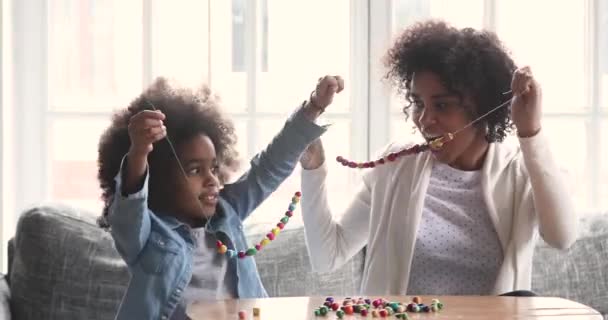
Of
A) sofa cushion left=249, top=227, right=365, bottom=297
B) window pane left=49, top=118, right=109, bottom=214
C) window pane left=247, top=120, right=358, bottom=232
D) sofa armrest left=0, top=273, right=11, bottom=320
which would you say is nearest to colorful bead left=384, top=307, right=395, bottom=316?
sofa cushion left=249, top=227, right=365, bottom=297

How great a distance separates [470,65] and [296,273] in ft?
2.27

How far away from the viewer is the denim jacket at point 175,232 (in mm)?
1869

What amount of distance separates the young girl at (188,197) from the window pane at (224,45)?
762 millimetres

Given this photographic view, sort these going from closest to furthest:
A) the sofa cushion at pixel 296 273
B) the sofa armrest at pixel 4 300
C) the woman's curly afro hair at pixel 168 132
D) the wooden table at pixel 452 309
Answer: the wooden table at pixel 452 309 → the woman's curly afro hair at pixel 168 132 → the sofa armrest at pixel 4 300 → the sofa cushion at pixel 296 273

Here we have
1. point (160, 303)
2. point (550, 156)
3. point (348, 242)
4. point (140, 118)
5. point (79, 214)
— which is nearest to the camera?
point (140, 118)

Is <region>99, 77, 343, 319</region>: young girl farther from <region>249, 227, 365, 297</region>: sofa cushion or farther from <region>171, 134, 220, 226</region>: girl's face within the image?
<region>249, 227, 365, 297</region>: sofa cushion

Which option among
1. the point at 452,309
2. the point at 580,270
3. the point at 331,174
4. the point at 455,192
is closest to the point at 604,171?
the point at 580,270

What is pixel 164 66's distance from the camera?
2867 millimetres

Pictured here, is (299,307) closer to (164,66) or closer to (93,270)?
(93,270)

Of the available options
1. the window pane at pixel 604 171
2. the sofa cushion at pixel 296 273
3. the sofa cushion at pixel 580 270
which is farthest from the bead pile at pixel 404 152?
the window pane at pixel 604 171

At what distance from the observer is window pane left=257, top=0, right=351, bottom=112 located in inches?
115

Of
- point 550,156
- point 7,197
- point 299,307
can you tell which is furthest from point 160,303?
point 7,197

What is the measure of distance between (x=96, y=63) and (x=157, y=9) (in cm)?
23

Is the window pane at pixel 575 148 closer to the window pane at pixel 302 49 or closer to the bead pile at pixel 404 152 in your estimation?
the window pane at pixel 302 49
